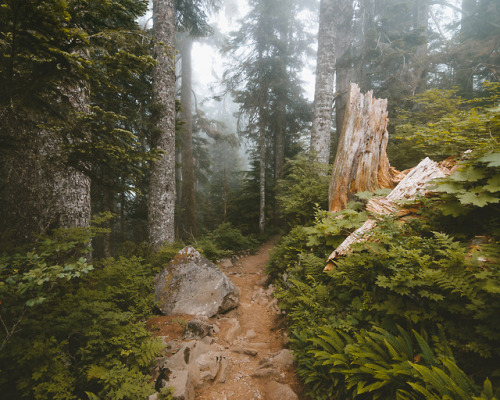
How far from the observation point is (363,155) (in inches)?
231

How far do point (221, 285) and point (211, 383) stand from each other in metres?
2.21

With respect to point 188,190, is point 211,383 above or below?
below

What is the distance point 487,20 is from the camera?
1137 centimetres

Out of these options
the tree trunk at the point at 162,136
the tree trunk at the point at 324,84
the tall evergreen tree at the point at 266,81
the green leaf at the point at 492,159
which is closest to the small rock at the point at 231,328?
the tree trunk at the point at 162,136

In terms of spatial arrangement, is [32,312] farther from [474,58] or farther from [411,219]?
[474,58]

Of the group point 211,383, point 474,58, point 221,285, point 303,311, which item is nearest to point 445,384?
point 303,311

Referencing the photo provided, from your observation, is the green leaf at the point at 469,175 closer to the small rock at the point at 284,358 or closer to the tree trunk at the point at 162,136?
the small rock at the point at 284,358

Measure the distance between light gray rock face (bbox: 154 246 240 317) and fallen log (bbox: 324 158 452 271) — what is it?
274 cm

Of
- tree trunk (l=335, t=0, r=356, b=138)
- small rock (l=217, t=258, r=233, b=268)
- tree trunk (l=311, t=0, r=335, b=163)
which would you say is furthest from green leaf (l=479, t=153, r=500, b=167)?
tree trunk (l=335, t=0, r=356, b=138)

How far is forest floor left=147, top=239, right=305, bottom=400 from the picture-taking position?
317cm

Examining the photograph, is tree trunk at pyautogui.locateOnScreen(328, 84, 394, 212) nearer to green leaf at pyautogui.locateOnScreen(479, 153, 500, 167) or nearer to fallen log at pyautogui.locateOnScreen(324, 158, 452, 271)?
fallen log at pyautogui.locateOnScreen(324, 158, 452, 271)

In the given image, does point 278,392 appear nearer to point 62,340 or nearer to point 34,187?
point 62,340

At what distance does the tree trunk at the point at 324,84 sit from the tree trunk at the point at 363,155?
11.1 feet

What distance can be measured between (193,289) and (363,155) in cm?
564
